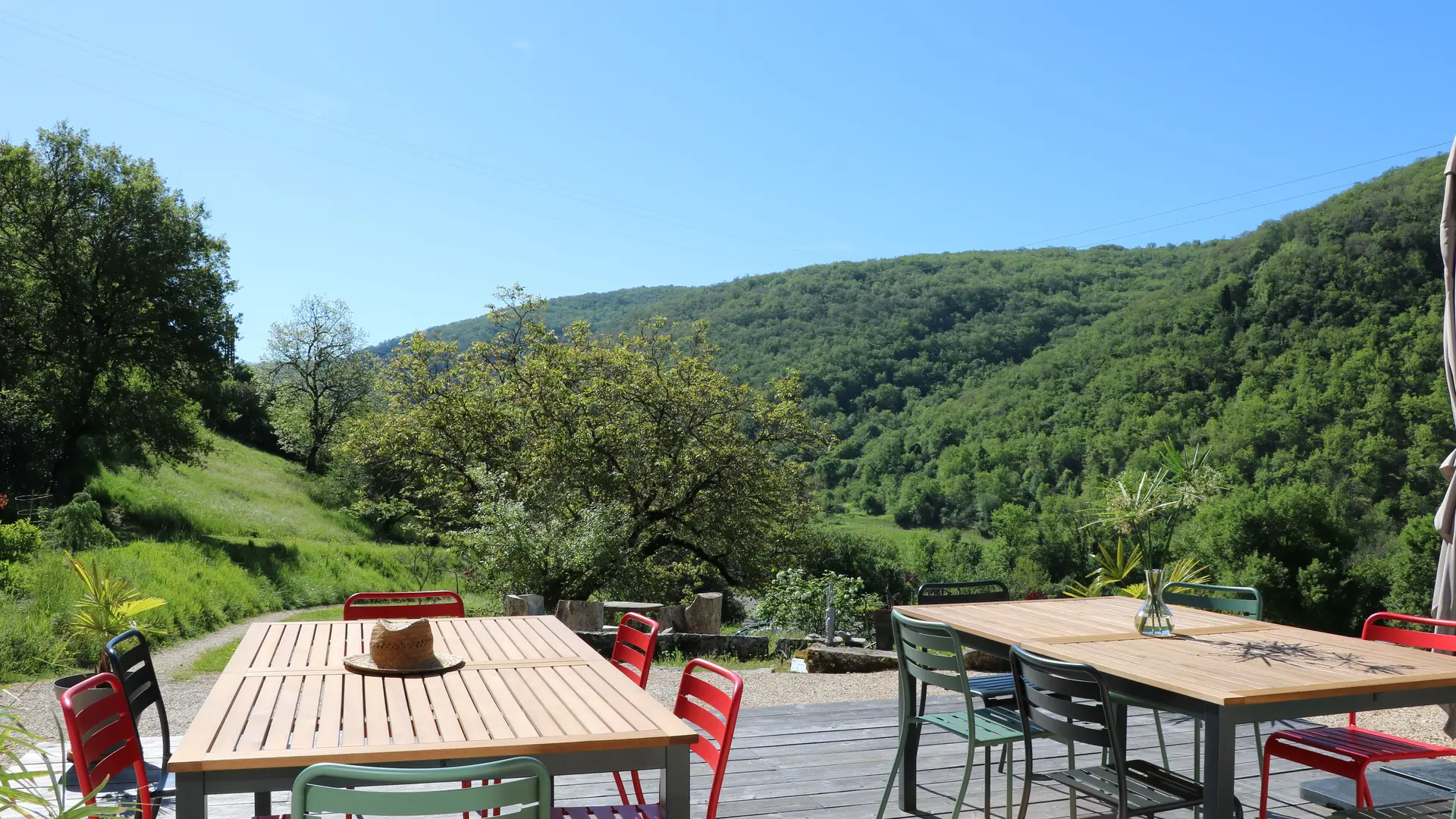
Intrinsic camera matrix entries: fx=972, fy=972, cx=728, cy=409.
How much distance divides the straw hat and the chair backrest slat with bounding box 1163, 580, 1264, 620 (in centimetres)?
264

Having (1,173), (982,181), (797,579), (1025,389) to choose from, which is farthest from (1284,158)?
(1,173)

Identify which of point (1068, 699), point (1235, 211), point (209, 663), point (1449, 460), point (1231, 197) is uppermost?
point (1231, 197)

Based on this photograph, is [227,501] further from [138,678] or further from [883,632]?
[138,678]

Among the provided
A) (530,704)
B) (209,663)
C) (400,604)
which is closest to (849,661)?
(400,604)

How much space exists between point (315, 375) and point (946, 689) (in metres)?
29.2

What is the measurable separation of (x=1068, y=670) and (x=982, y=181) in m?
20.9

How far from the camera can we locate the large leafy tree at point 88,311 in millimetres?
15375

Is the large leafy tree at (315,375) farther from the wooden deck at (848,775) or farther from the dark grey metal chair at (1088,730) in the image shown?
the dark grey metal chair at (1088,730)

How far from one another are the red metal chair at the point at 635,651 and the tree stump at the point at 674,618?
6.99 metres

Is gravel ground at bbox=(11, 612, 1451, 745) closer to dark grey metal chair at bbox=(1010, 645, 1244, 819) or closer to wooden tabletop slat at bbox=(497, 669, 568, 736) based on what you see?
dark grey metal chair at bbox=(1010, 645, 1244, 819)

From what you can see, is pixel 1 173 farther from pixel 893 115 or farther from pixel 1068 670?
pixel 1068 670

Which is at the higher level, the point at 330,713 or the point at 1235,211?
the point at 1235,211

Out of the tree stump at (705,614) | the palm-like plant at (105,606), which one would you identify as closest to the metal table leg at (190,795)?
the palm-like plant at (105,606)

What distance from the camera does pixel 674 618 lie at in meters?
10.6
